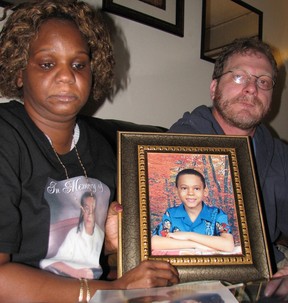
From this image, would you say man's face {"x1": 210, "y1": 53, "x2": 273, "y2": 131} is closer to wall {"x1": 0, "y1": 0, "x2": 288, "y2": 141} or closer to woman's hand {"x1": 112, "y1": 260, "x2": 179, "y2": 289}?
wall {"x1": 0, "y1": 0, "x2": 288, "y2": 141}

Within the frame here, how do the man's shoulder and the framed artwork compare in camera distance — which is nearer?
the man's shoulder

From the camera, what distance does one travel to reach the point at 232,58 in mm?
1252

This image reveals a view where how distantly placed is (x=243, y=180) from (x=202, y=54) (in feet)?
4.00

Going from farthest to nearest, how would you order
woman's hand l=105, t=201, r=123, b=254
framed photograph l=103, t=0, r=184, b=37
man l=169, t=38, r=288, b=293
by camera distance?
framed photograph l=103, t=0, r=184, b=37
man l=169, t=38, r=288, b=293
woman's hand l=105, t=201, r=123, b=254

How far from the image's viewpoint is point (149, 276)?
2.28ft

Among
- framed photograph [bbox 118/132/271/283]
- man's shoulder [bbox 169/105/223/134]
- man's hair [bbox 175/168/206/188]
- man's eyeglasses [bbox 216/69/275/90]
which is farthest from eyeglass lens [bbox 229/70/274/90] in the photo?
man's hair [bbox 175/168/206/188]

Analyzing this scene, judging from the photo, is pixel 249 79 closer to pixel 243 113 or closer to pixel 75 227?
pixel 243 113

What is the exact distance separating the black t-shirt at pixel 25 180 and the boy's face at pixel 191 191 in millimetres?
229

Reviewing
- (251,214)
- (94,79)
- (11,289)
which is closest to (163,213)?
(251,214)

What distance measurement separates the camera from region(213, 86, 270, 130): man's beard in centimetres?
117

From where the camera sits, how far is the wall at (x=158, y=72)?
158 centimetres

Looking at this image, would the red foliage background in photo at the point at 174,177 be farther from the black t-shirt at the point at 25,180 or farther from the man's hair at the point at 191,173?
the black t-shirt at the point at 25,180

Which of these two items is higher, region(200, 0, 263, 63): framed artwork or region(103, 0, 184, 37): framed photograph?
region(200, 0, 263, 63): framed artwork

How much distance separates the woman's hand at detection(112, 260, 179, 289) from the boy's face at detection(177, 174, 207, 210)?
0.16m
